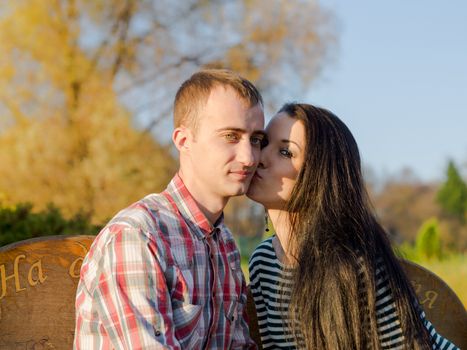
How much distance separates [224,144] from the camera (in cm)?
238

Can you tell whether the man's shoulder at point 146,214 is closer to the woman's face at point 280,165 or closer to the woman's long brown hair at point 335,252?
the woman's face at point 280,165

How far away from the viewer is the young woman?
101 inches

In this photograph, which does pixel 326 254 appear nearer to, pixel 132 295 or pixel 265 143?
pixel 265 143

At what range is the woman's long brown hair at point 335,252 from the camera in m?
2.57

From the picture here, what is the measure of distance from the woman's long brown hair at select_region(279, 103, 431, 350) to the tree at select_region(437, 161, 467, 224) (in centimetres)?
2661

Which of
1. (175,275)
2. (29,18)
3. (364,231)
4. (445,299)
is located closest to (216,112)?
(175,275)

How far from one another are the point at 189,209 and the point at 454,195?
2741cm

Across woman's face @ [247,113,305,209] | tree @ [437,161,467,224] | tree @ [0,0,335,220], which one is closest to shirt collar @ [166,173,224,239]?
woman's face @ [247,113,305,209]

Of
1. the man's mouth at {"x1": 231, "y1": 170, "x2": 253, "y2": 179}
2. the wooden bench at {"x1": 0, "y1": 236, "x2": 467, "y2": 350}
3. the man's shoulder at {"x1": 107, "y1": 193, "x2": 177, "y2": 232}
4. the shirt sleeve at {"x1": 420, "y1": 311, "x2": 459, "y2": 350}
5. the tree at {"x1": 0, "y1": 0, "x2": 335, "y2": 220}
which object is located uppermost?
the tree at {"x1": 0, "y1": 0, "x2": 335, "y2": 220}

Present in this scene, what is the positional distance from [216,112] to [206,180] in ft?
0.74

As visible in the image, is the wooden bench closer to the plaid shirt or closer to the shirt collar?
the plaid shirt

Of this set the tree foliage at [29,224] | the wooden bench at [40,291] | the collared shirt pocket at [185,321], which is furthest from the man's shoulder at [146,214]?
the tree foliage at [29,224]

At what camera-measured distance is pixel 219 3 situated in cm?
1289

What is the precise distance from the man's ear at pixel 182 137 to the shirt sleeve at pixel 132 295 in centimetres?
39
